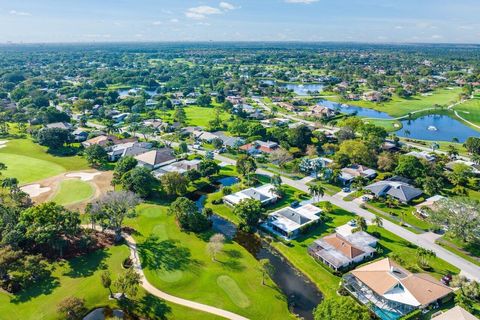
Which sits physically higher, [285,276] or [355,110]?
[355,110]

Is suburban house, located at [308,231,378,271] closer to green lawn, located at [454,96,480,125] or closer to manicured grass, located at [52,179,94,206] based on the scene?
manicured grass, located at [52,179,94,206]

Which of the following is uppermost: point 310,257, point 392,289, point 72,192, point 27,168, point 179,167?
point 179,167

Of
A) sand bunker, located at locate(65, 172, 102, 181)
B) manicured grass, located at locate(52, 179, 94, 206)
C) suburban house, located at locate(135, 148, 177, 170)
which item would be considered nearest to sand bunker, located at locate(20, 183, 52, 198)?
manicured grass, located at locate(52, 179, 94, 206)

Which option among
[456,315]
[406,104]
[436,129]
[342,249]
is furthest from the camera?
[406,104]

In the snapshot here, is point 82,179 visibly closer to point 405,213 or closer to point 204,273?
point 204,273

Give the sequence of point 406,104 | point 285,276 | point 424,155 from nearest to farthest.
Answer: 1. point 285,276
2. point 424,155
3. point 406,104

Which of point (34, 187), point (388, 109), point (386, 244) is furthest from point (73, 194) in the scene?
point (388, 109)

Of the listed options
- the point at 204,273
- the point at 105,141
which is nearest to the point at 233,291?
the point at 204,273
